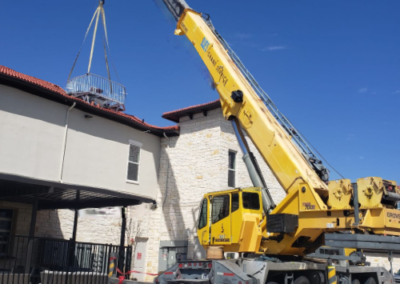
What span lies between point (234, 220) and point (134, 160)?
8.91 meters

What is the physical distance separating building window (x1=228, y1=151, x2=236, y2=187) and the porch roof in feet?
Answer: 14.2

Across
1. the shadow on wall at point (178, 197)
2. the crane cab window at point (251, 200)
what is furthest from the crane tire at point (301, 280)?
the shadow on wall at point (178, 197)

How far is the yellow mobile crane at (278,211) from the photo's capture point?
7758mm

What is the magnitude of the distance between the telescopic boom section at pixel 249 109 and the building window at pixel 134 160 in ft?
20.6

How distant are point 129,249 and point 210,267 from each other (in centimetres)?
673

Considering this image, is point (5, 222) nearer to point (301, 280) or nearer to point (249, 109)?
point (249, 109)

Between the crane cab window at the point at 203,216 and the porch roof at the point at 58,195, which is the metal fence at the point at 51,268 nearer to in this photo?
the porch roof at the point at 58,195

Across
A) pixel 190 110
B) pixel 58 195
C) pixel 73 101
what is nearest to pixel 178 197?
pixel 190 110

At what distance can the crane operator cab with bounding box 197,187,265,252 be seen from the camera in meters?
10.3

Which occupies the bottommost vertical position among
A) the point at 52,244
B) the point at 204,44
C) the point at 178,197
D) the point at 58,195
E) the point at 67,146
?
the point at 52,244

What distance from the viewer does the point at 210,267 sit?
9516 mm

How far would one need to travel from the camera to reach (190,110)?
727 inches

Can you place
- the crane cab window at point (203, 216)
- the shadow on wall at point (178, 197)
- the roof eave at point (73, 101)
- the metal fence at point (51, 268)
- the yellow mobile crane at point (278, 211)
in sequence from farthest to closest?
the shadow on wall at point (178, 197) < the roof eave at point (73, 101) < the metal fence at point (51, 268) < the crane cab window at point (203, 216) < the yellow mobile crane at point (278, 211)

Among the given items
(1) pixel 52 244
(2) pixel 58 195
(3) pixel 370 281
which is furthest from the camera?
(2) pixel 58 195
